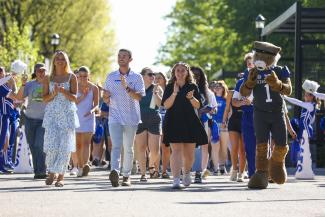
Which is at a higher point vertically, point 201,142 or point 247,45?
point 247,45

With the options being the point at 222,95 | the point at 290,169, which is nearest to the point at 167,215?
the point at 222,95

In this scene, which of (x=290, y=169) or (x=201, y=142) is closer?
(x=201, y=142)

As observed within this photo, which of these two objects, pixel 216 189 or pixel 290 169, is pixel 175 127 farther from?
pixel 290 169

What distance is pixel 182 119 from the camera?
15375 mm

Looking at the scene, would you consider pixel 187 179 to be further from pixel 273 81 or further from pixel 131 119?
pixel 273 81

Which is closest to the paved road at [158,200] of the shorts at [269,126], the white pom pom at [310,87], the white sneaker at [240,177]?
the shorts at [269,126]

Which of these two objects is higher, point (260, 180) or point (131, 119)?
point (131, 119)

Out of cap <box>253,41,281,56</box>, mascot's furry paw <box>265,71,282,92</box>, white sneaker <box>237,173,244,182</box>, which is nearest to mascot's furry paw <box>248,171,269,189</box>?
mascot's furry paw <box>265,71,282,92</box>

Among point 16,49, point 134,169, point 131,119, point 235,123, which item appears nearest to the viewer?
→ point 131,119

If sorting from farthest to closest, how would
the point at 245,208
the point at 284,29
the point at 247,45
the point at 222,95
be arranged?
the point at 247,45 → the point at 284,29 → the point at 222,95 → the point at 245,208

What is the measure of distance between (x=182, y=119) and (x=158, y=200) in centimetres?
304

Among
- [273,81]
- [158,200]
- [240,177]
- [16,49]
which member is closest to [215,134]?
[240,177]

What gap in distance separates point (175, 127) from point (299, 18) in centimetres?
1053

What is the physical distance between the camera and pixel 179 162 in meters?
15.3
